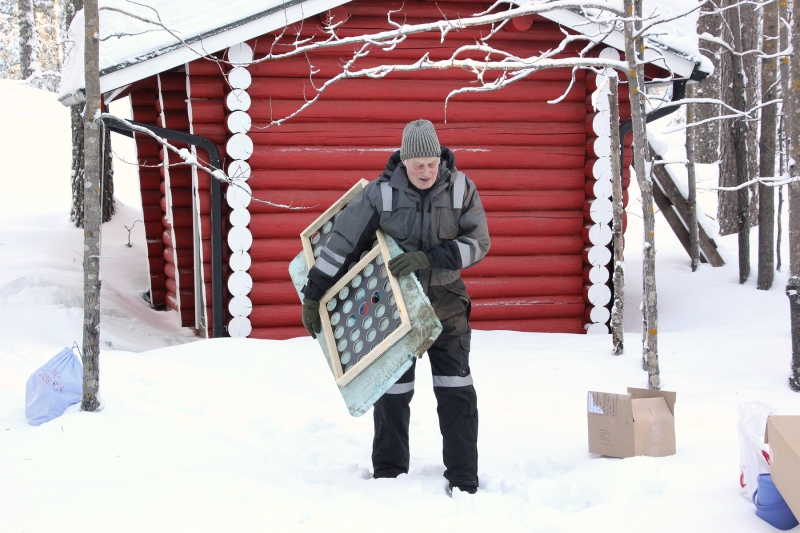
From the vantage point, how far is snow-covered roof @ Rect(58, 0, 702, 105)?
6617 mm

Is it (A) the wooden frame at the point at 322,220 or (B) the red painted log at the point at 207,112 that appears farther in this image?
(B) the red painted log at the point at 207,112

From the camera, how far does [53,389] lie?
4281mm

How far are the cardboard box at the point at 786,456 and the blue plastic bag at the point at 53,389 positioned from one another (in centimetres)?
366

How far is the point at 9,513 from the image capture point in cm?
303

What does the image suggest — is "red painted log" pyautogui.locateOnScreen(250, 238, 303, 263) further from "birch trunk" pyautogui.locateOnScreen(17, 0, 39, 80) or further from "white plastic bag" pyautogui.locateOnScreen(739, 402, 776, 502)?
"birch trunk" pyautogui.locateOnScreen(17, 0, 39, 80)

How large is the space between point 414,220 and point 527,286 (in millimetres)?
4624

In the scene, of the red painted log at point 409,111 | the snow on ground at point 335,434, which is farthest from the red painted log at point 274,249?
the red painted log at point 409,111

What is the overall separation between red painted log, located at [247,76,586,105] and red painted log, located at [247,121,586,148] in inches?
10.5

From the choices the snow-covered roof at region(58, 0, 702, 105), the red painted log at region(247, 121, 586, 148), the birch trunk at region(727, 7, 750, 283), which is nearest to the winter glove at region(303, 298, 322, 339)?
the snow-covered roof at region(58, 0, 702, 105)

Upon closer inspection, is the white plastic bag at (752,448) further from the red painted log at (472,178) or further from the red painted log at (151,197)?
the red painted log at (151,197)

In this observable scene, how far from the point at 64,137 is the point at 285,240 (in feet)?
64.8

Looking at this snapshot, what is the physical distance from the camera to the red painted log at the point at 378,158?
24.5ft

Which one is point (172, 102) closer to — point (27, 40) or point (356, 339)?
point (356, 339)

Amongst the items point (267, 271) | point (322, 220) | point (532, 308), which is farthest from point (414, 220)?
point (532, 308)
